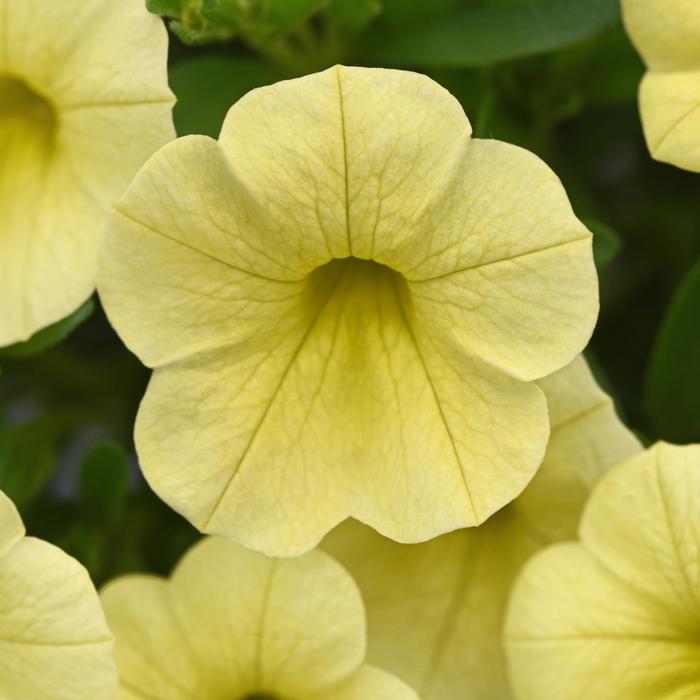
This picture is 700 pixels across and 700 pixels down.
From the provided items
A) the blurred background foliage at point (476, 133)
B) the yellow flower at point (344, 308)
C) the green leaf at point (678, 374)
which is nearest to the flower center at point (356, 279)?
the yellow flower at point (344, 308)

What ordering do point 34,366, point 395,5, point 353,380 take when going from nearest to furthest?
point 353,380, point 395,5, point 34,366

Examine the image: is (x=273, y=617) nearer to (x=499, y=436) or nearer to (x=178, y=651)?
(x=178, y=651)

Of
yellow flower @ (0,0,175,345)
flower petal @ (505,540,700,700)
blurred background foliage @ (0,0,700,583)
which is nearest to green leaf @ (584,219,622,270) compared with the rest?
blurred background foliage @ (0,0,700,583)

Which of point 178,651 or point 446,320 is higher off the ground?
point 446,320

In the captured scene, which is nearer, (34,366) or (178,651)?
(178,651)

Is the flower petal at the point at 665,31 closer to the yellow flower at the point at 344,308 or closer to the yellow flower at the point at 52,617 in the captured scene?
the yellow flower at the point at 344,308

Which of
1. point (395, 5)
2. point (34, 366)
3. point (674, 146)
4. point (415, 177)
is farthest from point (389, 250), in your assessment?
point (34, 366)

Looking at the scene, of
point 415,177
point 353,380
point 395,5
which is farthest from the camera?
point 395,5
